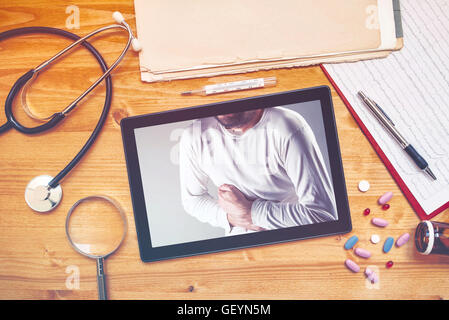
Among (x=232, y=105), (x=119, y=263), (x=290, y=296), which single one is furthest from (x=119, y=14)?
(x=290, y=296)

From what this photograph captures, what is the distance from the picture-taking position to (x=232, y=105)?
682 mm

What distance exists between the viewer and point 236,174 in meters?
0.68

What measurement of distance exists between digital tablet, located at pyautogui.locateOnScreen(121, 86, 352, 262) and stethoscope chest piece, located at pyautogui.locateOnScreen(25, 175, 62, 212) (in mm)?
167

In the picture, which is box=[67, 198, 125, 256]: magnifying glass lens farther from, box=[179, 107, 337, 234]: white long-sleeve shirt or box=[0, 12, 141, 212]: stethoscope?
box=[179, 107, 337, 234]: white long-sleeve shirt

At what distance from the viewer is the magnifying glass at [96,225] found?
2.31 feet

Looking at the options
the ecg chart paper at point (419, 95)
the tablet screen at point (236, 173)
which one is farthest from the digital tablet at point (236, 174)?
the ecg chart paper at point (419, 95)

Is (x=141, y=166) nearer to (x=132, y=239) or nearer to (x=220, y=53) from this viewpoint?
(x=132, y=239)

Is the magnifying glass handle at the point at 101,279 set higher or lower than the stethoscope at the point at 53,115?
lower

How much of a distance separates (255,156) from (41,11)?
1.82 feet

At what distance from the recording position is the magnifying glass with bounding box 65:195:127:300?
2.31 ft

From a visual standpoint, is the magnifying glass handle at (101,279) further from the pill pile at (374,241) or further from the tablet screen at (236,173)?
the pill pile at (374,241)

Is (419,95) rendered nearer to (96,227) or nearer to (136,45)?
(136,45)

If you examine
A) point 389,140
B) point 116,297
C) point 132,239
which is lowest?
point 116,297

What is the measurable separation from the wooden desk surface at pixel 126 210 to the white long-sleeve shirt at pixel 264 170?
0.06 meters
